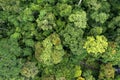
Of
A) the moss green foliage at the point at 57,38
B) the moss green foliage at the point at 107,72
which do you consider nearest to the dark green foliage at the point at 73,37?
the moss green foliage at the point at 57,38

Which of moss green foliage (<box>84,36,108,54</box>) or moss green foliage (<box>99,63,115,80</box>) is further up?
moss green foliage (<box>84,36,108,54</box>)

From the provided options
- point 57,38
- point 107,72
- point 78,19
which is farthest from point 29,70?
point 107,72

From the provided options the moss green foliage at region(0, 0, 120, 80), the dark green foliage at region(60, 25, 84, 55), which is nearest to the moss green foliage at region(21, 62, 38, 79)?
the moss green foliage at region(0, 0, 120, 80)

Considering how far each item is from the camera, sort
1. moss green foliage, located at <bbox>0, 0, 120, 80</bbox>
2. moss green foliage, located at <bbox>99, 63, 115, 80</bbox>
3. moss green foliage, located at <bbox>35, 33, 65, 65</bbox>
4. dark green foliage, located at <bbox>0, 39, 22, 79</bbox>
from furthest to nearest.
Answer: moss green foliage, located at <bbox>99, 63, 115, 80</bbox> < dark green foliage, located at <bbox>0, 39, 22, 79</bbox> < moss green foliage, located at <bbox>0, 0, 120, 80</bbox> < moss green foliage, located at <bbox>35, 33, 65, 65</bbox>

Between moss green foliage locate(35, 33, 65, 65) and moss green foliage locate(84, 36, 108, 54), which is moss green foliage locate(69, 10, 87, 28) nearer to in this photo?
moss green foliage locate(84, 36, 108, 54)

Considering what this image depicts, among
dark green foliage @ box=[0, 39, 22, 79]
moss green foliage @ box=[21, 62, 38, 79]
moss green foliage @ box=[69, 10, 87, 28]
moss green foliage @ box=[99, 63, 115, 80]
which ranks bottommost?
moss green foliage @ box=[99, 63, 115, 80]

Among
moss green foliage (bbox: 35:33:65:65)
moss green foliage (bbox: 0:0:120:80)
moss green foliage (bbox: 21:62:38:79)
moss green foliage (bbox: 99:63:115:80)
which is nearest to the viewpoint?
moss green foliage (bbox: 35:33:65:65)

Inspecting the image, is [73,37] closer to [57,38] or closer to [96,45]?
[57,38]

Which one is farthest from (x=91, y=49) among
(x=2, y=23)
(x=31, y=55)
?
(x=2, y=23)
